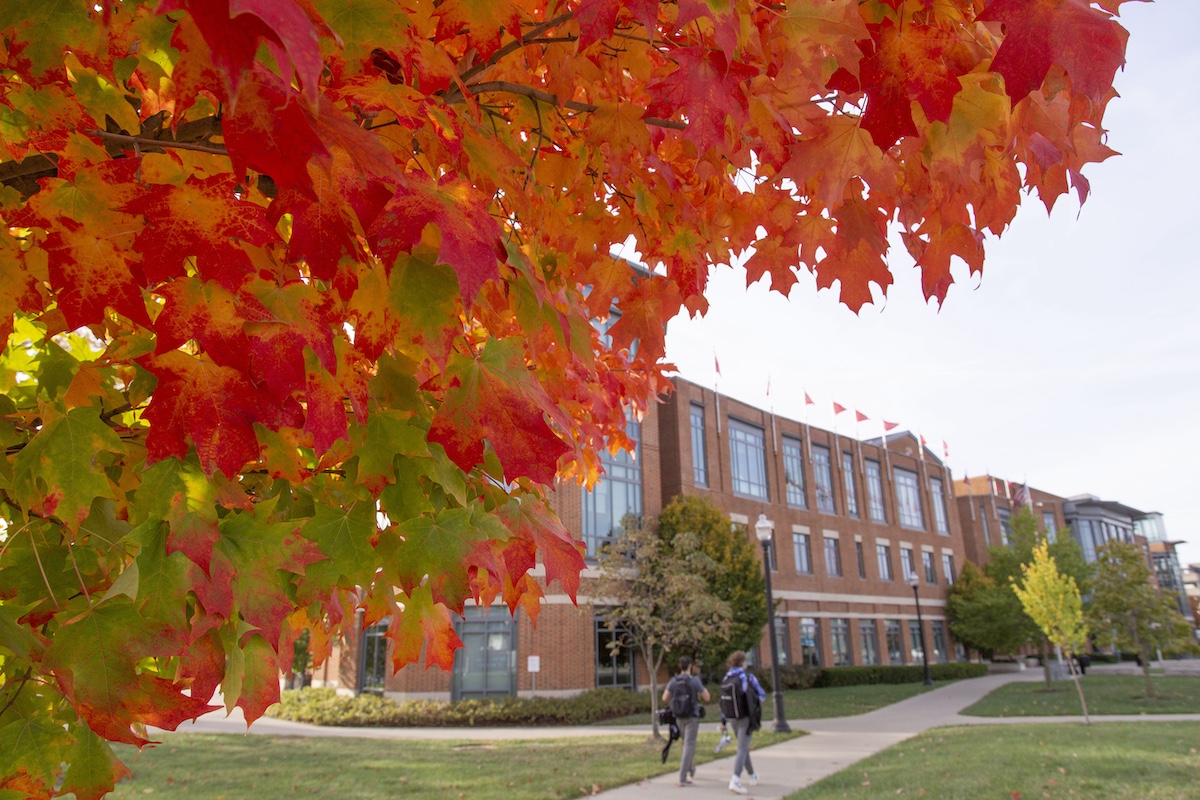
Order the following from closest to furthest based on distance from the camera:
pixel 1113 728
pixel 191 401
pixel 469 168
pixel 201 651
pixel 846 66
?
pixel 191 401 < pixel 846 66 < pixel 201 651 < pixel 469 168 < pixel 1113 728

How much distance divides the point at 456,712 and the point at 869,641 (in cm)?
2413

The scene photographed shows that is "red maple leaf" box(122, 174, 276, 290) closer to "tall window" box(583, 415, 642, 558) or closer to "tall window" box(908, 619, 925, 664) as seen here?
"tall window" box(583, 415, 642, 558)

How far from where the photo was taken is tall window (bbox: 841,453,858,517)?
3831 centimetres

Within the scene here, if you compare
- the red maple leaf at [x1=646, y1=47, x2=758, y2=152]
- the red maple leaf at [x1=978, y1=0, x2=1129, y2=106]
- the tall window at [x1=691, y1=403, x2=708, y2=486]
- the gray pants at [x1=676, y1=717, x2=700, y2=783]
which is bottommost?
the gray pants at [x1=676, y1=717, x2=700, y2=783]

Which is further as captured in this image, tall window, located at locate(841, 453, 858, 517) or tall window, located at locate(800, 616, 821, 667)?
tall window, located at locate(841, 453, 858, 517)

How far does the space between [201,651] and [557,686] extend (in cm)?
2218

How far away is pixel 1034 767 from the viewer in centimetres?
1017

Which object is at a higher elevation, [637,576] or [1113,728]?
[637,576]

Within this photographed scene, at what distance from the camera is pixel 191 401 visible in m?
1.64

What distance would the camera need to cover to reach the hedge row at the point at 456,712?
65.1ft

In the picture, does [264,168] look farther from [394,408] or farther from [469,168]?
[469,168]

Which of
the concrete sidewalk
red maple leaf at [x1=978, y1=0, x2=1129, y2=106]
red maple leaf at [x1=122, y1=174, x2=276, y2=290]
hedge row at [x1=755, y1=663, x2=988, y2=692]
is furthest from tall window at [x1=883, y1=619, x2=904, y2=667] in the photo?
red maple leaf at [x1=122, y1=174, x2=276, y2=290]

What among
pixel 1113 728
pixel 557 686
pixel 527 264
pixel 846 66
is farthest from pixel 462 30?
pixel 557 686

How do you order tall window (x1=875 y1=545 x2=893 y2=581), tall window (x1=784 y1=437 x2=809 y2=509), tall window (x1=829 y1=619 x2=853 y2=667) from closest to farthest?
tall window (x1=829 y1=619 x2=853 y2=667) → tall window (x1=784 y1=437 x2=809 y2=509) → tall window (x1=875 y1=545 x2=893 y2=581)
